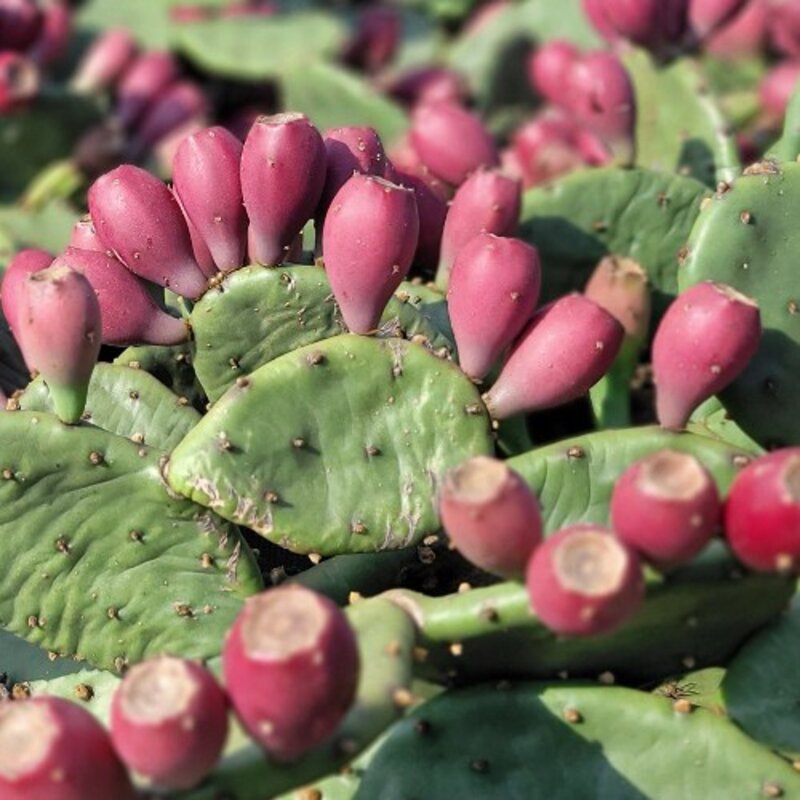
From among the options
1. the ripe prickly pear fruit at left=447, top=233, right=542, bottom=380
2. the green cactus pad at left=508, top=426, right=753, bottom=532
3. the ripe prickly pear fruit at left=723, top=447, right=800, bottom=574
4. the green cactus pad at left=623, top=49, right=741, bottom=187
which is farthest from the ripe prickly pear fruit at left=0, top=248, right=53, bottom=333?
the green cactus pad at left=623, top=49, right=741, bottom=187

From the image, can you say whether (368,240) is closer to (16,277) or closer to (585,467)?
(585,467)

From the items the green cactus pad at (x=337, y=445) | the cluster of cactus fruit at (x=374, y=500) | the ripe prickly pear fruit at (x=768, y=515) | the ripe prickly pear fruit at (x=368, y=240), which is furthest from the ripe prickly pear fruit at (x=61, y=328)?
the ripe prickly pear fruit at (x=768, y=515)

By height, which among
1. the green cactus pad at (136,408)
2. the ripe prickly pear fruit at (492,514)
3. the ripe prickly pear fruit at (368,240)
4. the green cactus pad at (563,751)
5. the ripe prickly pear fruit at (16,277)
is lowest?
the green cactus pad at (563,751)

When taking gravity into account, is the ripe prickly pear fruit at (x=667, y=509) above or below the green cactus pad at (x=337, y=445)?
above

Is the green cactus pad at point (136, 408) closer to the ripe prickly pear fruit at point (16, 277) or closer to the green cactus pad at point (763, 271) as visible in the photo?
the ripe prickly pear fruit at point (16, 277)

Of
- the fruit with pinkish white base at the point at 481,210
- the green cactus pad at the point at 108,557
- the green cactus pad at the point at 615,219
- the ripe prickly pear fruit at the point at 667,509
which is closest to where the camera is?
the ripe prickly pear fruit at the point at 667,509

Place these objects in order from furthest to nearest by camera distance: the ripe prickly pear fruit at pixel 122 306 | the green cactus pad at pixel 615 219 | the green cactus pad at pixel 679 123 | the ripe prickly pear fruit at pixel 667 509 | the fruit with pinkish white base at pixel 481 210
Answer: the green cactus pad at pixel 679 123, the green cactus pad at pixel 615 219, the fruit with pinkish white base at pixel 481 210, the ripe prickly pear fruit at pixel 122 306, the ripe prickly pear fruit at pixel 667 509

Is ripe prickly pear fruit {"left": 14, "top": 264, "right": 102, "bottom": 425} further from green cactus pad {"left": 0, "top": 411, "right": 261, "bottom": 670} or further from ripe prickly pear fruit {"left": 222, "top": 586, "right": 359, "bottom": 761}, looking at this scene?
ripe prickly pear fruit {"left": 222, "top": 586, "right": 359, "bottom": 761}

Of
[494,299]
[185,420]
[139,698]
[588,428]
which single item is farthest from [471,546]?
[588,428]
